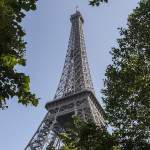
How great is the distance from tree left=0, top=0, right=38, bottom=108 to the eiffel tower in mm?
44557

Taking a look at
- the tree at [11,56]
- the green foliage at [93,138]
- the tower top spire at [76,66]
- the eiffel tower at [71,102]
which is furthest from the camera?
the tower top spire at [76,66]

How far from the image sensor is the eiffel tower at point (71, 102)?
59.1 m

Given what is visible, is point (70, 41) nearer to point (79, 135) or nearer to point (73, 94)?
point (73, 94)

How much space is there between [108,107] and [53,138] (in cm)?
4463

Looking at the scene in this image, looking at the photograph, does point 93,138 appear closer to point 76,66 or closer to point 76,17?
point 76,66

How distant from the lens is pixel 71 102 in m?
64.0

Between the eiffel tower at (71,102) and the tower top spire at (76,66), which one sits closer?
the eiffel tower at (71,102)

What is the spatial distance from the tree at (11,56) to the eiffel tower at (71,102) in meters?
44.6

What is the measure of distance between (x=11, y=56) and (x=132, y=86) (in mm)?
9689

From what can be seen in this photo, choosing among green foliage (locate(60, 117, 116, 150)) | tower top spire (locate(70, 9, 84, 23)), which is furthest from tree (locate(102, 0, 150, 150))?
tower top spire (locate(70, 9, 84, 23))

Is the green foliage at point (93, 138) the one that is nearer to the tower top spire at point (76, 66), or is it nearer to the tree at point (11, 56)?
the tree at point (11, 56)

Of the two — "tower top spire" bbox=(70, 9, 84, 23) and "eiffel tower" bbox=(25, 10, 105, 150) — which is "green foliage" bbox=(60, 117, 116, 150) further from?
"tower top spire" bbox=(70, 9, 84, 23)

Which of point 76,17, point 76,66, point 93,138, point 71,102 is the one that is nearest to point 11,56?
point 93,138

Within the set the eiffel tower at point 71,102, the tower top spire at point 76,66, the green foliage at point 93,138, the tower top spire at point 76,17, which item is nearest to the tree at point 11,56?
the green foliage at point 93,138
